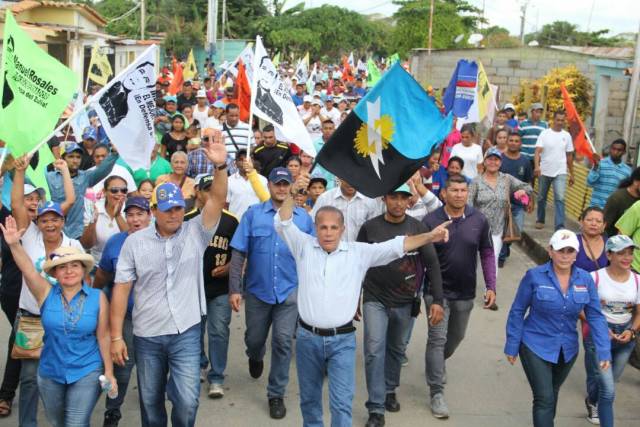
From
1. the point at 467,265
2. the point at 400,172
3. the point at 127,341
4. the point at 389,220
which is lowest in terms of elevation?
the point at 127,341

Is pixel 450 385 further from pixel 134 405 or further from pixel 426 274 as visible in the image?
pixel 134 405

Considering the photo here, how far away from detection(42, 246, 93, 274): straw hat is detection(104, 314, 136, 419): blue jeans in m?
0.87

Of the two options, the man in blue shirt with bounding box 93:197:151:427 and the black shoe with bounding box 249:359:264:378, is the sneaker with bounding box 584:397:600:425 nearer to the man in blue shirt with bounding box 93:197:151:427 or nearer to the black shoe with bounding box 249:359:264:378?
the black shoe with bounding box 249:359:264:378

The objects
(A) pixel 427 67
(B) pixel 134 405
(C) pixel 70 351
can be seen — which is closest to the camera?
(C) pixel 70 351

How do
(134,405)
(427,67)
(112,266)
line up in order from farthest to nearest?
(427,67) → (134,405) → (112,266)

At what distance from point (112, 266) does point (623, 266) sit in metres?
3.55

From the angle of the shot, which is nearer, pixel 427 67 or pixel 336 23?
pixel 427 67

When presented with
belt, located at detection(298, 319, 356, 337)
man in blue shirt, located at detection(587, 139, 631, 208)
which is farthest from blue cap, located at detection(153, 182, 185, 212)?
man in blue shirt, located at detection(587, 139, 631, 208)

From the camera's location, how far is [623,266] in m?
5.72

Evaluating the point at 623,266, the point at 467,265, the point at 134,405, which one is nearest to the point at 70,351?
the point at 134,405

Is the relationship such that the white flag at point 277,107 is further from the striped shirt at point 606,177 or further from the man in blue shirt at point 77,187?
the striped shirt at point 606,177

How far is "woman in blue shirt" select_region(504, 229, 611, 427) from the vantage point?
5324 mm

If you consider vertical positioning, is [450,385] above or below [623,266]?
below

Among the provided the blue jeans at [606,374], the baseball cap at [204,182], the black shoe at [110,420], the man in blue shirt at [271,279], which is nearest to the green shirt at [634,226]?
the blue jeans at [606,374]
